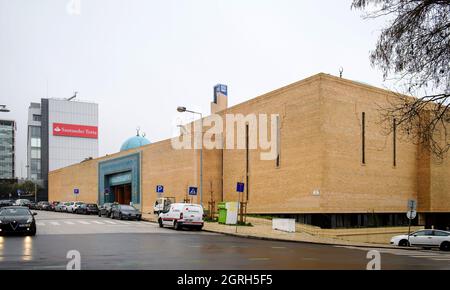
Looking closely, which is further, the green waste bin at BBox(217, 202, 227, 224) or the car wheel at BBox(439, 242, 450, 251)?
the green waste bin at BBox(217, 202, 227, 224)

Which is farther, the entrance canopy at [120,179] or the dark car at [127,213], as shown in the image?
the entrance canopy at [120,179]

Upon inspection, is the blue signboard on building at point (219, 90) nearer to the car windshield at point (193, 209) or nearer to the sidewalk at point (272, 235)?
the sidewalk at point (272, 235)

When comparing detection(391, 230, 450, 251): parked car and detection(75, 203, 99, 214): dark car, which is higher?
detection(391, 230, 450, 251): parked car

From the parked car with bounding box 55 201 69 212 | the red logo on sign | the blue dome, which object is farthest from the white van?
the red logo on sign

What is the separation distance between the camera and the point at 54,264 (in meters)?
12.0

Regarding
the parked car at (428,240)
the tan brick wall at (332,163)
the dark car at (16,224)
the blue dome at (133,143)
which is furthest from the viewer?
the blue dome at (133,143)

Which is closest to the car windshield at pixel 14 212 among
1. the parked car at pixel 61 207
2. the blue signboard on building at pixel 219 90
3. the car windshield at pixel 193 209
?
the car windshield at pixel 193 209

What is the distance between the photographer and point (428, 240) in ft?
93.4

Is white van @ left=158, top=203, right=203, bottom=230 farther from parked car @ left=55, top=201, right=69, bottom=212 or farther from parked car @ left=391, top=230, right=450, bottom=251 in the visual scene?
parked car @ left=55, top=201, right=69, bottom=212
